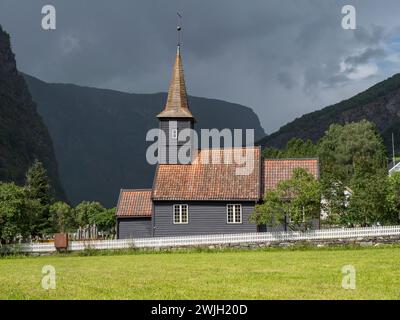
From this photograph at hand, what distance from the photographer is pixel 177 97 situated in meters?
47.8

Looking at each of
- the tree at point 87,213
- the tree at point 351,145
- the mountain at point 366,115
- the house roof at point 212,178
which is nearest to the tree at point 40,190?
the tree at point 87,213

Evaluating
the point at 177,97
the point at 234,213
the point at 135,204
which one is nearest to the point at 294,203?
the point at 234,213

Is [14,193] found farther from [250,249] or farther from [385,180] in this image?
[385,180]

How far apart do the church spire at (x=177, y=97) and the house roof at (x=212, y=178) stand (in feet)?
12.5

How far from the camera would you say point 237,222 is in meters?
42.9

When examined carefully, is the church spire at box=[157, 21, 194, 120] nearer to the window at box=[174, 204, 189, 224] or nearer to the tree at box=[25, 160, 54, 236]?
the window at box=[174, 204, 189, 224]

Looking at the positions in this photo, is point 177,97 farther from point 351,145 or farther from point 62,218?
point 351,145

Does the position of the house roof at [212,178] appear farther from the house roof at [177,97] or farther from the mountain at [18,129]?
the mountain at [18,129]

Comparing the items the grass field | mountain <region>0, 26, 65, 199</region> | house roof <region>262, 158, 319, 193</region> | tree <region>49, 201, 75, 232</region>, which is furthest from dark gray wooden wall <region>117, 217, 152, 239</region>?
mountain <region>0, 26, 65, 199</region>

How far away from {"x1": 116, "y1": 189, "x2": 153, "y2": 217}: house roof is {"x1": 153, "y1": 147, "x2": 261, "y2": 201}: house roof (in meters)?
2.48

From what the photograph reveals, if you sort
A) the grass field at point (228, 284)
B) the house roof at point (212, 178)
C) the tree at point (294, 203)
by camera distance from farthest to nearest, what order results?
the house roof at point (212, 178) < the tree at point (294, 203) < the grass field at point (228, 284)

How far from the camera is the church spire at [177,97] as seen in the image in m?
46.7

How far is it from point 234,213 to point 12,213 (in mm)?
15910
